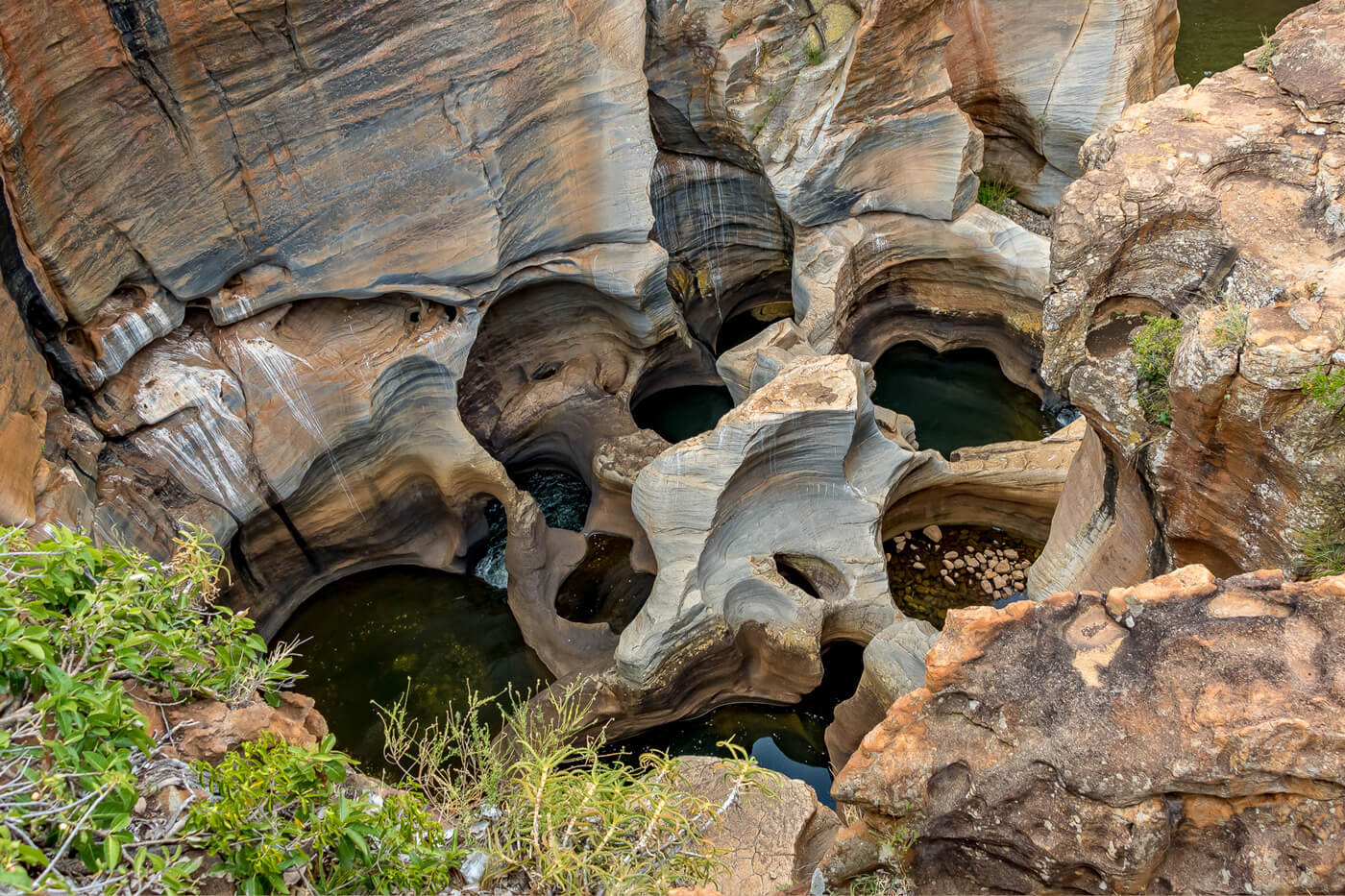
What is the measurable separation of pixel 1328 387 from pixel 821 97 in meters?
7.45

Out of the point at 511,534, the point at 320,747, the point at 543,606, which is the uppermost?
the point at 320,747

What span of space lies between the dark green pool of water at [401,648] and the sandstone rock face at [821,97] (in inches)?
246

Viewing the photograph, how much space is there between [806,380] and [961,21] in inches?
247

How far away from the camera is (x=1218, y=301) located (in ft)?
21.5

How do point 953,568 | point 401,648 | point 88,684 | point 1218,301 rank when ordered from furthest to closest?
point 401,648 < point 953,568 < point 1218,301 < point 88,684

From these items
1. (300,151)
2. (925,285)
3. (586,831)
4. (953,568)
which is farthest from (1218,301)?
(300,151)

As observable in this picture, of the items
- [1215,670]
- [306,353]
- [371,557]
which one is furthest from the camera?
[371,557]

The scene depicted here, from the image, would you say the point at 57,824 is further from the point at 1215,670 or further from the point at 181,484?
the point at 181,484

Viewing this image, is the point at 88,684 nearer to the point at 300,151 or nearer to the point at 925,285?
the point at 300,151

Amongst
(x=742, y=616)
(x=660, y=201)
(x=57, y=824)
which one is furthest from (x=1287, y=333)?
(x=660, y=201)

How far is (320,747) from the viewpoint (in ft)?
14.8

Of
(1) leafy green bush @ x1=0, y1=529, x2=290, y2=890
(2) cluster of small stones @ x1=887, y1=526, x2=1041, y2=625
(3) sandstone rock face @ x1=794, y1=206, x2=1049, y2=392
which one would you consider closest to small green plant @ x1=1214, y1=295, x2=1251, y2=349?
(2) cluster of small stones @ x1=887, y1=526, x2=1041, y2=625

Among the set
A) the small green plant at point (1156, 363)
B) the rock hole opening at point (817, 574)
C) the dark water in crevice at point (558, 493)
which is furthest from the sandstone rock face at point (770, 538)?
the dark water in crevice at point (558, 493)

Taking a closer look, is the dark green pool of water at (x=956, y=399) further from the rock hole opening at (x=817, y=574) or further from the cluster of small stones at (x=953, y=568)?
the rock hole opening at (x=817, y=574)
